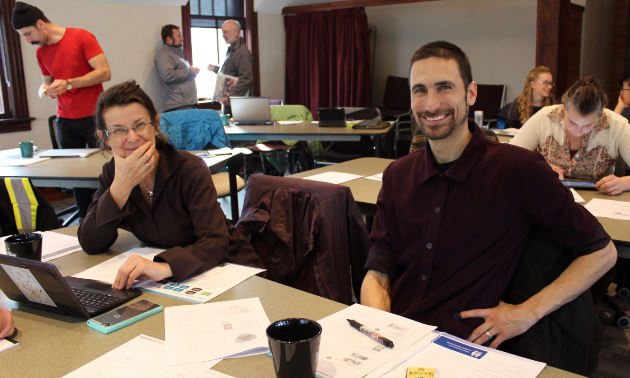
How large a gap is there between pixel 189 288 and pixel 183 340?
284 millimetres

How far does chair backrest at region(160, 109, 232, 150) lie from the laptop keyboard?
97.3 inches

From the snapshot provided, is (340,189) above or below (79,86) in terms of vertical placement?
below

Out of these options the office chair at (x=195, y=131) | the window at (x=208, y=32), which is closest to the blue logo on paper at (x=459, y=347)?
the office chair at (x=195, y=131)

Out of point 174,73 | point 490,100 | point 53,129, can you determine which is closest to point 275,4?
point 174,73

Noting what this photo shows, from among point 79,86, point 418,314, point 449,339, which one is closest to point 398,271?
point 418,314

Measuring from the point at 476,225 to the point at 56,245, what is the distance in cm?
132

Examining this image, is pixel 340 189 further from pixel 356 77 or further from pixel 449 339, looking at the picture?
pixel 356 77

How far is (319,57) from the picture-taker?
25.0 feet

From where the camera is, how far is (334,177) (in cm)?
264

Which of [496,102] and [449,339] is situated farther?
[496,102]

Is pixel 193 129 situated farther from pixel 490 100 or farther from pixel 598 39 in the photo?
pixel 598 39

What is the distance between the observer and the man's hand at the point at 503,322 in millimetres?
1263

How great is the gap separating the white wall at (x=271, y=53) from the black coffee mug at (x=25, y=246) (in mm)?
6361

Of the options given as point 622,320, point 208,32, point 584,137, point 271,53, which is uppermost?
point 208,32
